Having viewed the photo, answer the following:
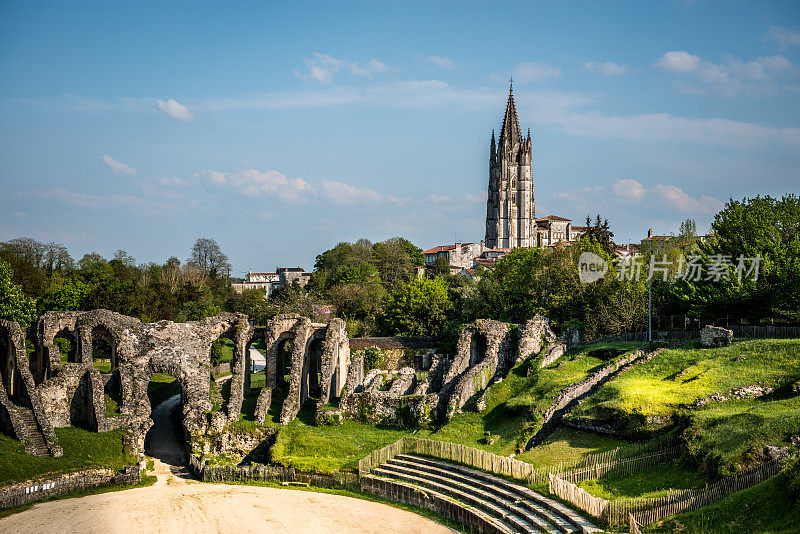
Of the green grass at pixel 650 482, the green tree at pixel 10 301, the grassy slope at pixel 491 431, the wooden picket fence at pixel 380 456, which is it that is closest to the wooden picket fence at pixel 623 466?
the green grass at pixel 650 482

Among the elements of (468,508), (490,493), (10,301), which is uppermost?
(10,301)

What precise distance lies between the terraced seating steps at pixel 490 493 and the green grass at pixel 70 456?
13367 millimetres

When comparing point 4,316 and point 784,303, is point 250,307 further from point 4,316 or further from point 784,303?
point 784,303

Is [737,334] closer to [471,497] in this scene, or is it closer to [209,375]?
[471,497]

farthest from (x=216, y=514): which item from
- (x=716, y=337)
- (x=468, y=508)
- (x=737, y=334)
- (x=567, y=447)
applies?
(x=737, y=334)

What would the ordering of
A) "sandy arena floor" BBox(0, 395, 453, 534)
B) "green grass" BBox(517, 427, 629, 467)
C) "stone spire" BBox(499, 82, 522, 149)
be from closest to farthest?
1. "sandy arena floor" BBox(0, 395, 453, 534)
2. "green grass" BBox(517, 427, 629, 467)
3. "stone spire" BBox(499, 82, 522, 149)

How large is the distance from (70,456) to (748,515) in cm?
2924

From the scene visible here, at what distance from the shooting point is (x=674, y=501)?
2197 centimetres

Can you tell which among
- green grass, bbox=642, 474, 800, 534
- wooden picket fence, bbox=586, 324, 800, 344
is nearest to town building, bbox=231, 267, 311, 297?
wooden picket fence, bbox=586, 324, 800, 344

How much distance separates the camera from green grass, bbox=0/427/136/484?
31.4 m

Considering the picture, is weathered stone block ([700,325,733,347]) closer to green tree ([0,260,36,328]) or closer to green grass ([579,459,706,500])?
green grass ([579,459,706,500])

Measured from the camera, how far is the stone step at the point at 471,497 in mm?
25312

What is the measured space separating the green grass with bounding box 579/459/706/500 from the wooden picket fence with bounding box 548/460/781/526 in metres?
1.04

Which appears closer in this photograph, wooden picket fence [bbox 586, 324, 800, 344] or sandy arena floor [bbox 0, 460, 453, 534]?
sandy arena floor [bbox 0, 460, 453, 534]
